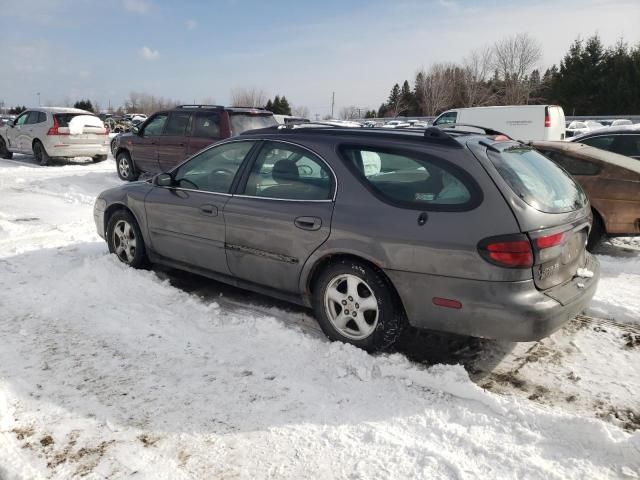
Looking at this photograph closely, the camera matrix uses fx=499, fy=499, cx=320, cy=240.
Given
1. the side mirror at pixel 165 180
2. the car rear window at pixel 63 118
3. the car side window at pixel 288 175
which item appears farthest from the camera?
the car rear window at pixel 63 118

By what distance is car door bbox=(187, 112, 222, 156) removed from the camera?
9.70 m

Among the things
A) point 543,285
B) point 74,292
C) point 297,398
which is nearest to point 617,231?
point 543,285

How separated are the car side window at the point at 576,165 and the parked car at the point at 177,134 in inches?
214

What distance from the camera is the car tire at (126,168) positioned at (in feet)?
39.0

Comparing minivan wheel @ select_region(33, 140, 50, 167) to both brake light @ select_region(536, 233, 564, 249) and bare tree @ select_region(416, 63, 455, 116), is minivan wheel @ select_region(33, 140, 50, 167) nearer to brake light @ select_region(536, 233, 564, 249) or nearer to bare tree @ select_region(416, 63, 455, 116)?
brake light @ select_region(536, 233, 564, 249)

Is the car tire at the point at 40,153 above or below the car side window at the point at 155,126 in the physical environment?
below

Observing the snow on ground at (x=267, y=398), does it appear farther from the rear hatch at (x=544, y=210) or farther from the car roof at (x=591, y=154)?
the car roof at (x=591, y=154)

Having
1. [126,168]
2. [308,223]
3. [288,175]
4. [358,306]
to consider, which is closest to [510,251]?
[358,306]

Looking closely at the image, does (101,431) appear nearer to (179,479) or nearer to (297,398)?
(179,479)

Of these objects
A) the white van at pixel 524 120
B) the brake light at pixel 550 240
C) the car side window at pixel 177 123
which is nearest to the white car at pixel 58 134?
the car side window at pixel 177 123

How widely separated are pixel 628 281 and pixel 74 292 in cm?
Answer: 559

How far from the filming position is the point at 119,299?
4523mm

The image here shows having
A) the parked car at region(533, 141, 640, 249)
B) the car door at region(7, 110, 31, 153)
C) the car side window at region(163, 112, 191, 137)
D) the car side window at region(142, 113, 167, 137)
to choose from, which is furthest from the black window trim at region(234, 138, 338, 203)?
the car door at region(7, 110, 31, 153)

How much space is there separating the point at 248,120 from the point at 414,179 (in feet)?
23.2
